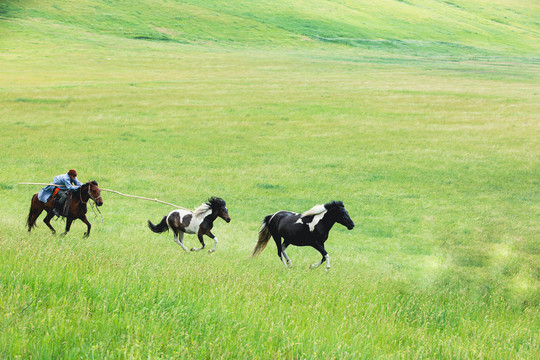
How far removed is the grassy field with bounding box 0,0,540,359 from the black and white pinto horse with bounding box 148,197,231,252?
55 centimetres

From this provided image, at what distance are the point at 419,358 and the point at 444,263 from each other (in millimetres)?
10236

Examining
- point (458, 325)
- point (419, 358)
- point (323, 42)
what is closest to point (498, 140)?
point (458, 325)

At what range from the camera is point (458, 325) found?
8406 mm

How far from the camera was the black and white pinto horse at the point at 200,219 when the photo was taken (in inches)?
516

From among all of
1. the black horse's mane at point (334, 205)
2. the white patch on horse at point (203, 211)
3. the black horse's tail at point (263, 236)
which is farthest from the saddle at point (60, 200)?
the black horse's mane at point (334, 205)

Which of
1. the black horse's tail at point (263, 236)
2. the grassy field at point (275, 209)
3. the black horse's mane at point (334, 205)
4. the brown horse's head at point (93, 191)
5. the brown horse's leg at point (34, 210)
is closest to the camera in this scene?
the grassy field at point (275, 209)

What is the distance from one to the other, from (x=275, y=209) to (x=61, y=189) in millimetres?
10830

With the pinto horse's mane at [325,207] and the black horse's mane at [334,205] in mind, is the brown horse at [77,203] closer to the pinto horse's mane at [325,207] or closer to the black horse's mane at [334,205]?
the pinto horse's mane at [325,207]

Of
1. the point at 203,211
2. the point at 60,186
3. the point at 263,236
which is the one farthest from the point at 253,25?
the point at 263,236

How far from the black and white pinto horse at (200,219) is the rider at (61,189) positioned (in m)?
2.70

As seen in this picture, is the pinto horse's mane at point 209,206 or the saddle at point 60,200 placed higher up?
the pinto horse's mane at point 209,206

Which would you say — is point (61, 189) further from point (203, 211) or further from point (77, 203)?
point (203, 211)

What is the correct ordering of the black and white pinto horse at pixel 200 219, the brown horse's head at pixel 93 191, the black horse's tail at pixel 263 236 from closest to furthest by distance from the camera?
1. the brown horse's head at pixel 93 191
2. the black horse's tail at pixel 263 236
3. the black and white pinto horse at pixel 200 219

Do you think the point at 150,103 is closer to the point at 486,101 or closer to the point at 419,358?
the point at 486,101
